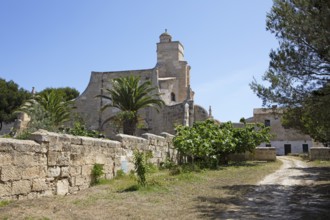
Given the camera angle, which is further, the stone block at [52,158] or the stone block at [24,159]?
the stone block at [52,158]

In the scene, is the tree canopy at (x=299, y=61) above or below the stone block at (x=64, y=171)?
above

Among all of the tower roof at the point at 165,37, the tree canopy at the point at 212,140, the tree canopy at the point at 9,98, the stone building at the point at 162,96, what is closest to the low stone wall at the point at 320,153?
the tree canopy at the point at 212,140

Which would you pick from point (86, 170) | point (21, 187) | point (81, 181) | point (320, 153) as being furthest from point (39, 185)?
point (320, 153)

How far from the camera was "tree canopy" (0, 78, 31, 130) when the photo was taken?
4247cm

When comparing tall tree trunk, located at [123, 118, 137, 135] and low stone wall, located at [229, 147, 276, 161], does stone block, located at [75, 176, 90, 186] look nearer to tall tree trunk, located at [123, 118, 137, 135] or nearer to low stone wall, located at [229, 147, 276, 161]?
tall tree trunk, located at [123, 118, 137, 135]

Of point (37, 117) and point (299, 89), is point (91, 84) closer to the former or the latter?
point (37, 117)

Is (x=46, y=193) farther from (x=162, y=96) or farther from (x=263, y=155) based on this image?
(x=162, y=96)

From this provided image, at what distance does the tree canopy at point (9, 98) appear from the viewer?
1672 inches

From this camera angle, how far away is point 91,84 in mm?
30406

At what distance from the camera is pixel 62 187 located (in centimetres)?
809

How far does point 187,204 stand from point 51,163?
3.20 metres

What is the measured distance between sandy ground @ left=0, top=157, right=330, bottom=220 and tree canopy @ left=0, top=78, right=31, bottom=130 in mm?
38038

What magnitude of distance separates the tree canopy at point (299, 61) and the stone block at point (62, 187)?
6225 millimetres

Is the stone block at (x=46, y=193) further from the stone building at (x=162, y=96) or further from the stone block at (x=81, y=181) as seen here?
the stone building at (x=162, y=96)
